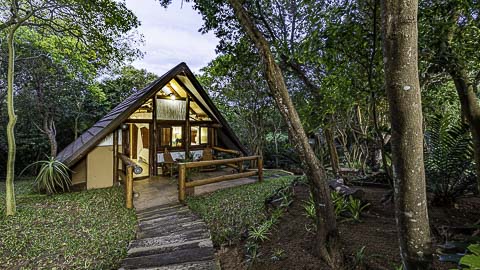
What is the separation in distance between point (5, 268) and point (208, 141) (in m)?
6.73

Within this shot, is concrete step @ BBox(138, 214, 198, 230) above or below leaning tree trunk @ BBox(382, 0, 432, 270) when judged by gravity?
below

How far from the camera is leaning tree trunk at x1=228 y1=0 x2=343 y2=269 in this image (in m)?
2.19

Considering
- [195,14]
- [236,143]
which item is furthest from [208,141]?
[195,14]

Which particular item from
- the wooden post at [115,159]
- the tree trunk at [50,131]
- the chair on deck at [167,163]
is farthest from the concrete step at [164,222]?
the tree trunk at [50,131]

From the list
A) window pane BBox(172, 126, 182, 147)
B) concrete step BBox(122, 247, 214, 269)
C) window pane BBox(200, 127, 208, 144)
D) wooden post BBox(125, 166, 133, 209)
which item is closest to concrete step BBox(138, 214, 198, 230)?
wooden post BBox(125, 166, 133, 209)

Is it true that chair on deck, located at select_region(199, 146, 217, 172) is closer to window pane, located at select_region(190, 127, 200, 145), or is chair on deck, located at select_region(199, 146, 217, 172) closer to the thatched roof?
window pane, located at select_region(190, 127, 200, 145)

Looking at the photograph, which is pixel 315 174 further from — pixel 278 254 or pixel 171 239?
pixel 171 239

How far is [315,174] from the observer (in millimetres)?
2295

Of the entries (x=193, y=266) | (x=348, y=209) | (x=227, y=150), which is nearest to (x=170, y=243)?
(x=193, y=266)

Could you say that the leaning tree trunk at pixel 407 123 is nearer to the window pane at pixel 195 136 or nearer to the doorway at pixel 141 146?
the doorway at pixel 141 146

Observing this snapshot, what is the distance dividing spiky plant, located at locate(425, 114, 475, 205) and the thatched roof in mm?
6053

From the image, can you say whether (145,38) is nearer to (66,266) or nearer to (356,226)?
(66,266)

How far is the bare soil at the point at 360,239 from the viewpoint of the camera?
2.10m

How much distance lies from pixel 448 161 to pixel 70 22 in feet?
24.7
